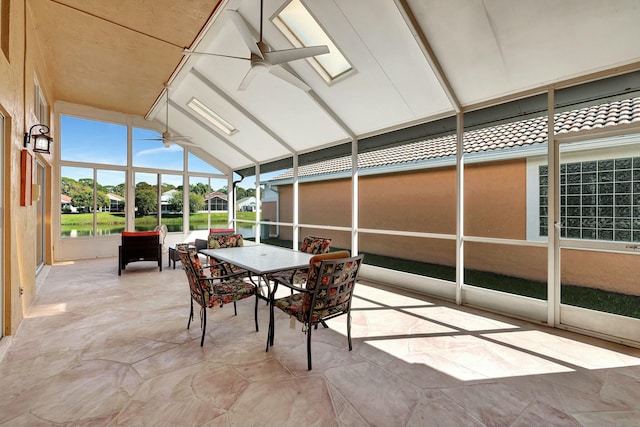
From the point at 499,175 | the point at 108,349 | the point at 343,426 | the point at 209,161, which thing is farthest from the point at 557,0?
the point at 209,161

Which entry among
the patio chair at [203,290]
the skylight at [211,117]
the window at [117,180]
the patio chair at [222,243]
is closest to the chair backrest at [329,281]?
the patio chair at [203,290]

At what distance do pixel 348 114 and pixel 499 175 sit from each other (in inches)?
104

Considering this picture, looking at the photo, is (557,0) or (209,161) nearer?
(557,0)

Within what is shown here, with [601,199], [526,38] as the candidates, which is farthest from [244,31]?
[601,199]

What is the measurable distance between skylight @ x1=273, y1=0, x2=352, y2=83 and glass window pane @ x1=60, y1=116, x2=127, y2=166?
6929 mm

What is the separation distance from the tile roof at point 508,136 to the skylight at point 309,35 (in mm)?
1791

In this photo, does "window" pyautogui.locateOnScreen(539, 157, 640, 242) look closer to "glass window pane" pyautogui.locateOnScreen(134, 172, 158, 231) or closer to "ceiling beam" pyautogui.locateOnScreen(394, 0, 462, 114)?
"ceiling beam" pyautogui.locateOnScreen(394, 0, 462, 114)

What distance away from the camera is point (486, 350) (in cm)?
275

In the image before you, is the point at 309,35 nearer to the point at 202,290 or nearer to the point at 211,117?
the point at 202,290

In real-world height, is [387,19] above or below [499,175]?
above

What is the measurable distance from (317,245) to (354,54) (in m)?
2.66

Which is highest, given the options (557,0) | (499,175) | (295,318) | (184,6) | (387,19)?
(184,6)

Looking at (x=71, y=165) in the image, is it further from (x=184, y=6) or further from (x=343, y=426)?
(x=343, y=426)

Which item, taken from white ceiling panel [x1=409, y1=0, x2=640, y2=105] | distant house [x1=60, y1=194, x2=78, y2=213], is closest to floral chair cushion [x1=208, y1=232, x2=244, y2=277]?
white ceiling panel [x1=409, y1=0, x2=640, y2=105]
